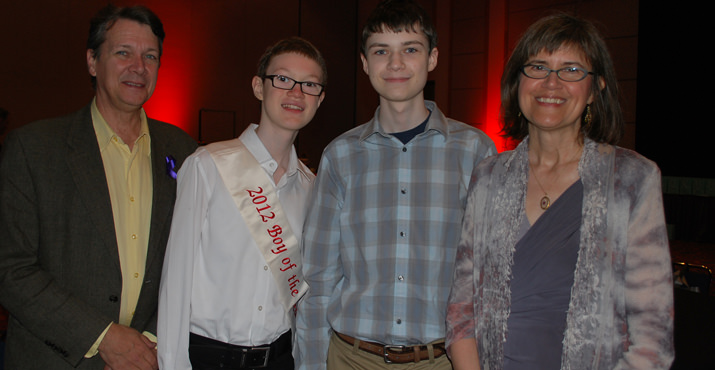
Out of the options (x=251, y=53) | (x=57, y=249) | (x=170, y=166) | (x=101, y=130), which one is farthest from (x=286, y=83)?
(x=251, y=53)

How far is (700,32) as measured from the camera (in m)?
8.80

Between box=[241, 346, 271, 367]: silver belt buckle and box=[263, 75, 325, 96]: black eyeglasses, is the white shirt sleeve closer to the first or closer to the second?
box=[241, 346, 271, 367]: silver belt buckle

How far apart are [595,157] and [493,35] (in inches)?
361

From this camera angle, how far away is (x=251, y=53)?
10.9 metres

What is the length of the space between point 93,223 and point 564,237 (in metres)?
1.49

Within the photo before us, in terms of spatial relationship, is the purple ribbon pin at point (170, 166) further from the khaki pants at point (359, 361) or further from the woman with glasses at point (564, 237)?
the woman with glasses at point (564, 237)

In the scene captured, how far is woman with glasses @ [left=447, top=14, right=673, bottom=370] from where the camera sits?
1229mm

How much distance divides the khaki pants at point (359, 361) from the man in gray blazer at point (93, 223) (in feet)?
2.05

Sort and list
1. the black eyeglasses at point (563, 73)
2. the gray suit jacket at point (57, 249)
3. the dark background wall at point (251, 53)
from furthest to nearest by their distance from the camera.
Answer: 1. the dark background wall at point (251, 53)
2. the gray suit jacket at point (57, 249)
3. the black eyeglasses at point (563, 73)

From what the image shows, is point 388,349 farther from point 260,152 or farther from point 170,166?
point 170,166

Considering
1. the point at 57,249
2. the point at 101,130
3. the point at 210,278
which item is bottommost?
the point at 210,278

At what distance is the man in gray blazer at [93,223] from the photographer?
161 cm

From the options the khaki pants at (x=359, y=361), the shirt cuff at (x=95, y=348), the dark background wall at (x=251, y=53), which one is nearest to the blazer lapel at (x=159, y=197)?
the shirt cuff at (x=95, y=348)

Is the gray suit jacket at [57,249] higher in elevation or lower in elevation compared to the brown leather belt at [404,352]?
higher
